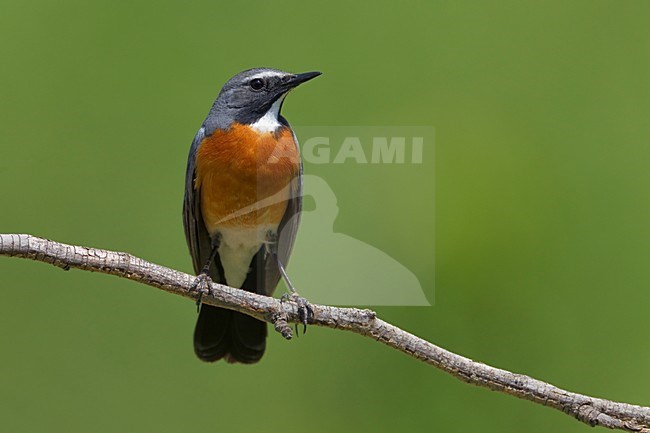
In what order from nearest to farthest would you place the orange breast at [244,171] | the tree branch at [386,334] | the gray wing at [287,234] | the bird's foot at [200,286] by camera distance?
the tree branch at [386,334], the bird's foot at [200,286], the orange breast at [244,171], the gray wing at [287,234]

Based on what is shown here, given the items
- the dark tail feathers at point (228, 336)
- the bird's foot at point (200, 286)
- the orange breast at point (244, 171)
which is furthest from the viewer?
the dark tail feathers at point (228, 336)

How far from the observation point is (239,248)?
16.9ft

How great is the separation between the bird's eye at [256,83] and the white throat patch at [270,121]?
0.13 metres

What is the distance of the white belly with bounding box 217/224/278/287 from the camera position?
16.5 feet

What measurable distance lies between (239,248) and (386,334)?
1776 mm

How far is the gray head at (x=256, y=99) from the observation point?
4.88m

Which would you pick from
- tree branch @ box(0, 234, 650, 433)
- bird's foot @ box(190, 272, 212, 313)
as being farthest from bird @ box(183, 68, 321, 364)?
tree branch @ box(0, 234, 650, 433)

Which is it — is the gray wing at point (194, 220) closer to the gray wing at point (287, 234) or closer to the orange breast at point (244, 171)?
the orange breast at point (244, 171)

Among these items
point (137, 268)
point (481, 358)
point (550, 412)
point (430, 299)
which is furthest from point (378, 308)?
point (137, 268)

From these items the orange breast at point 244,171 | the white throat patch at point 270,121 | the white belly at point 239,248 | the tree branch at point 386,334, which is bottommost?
the tree branch at point 386,334

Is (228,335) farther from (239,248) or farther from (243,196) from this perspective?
(243,196)

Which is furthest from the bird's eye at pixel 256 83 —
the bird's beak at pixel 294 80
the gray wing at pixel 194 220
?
the gray wing at pixel 194 220

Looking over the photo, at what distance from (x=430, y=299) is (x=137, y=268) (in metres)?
2.08

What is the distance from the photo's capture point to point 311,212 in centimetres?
534
